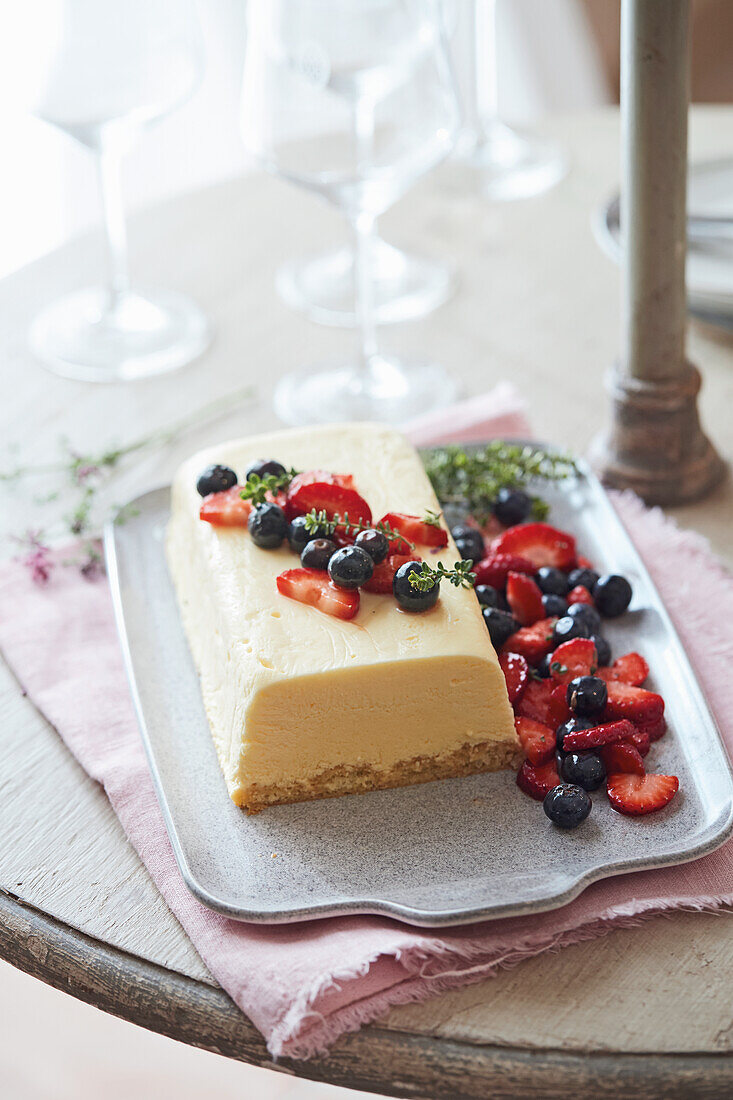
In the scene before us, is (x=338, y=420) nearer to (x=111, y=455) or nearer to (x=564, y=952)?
(x=111, y=455)

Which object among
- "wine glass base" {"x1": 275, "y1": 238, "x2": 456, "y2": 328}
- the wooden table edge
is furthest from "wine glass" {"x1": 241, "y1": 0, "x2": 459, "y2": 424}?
the wooden table edge

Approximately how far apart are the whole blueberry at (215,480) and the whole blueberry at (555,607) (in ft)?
1.21

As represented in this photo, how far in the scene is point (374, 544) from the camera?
1194 millimetres

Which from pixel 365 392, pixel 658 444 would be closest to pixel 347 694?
pixel 658 444

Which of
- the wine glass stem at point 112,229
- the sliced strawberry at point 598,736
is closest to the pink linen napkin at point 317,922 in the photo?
the sliced strawberry at point 598,736

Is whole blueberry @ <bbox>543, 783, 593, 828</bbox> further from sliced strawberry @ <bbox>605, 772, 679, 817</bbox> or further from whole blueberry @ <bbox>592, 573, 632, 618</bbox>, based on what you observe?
whole blueberry @ <bbox>592, 573, 632, 618</bbox>

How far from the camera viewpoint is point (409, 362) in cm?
191

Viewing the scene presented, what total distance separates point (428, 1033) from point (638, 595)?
1.88ft

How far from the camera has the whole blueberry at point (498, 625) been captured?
126 centimetres

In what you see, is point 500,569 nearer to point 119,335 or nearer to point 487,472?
point 487,472

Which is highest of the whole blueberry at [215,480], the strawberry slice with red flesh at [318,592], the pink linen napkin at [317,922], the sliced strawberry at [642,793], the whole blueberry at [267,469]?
the whole blueberry at [267,469]

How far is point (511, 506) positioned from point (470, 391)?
44 cm

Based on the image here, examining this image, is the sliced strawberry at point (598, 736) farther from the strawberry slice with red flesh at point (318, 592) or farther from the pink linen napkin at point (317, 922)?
the strawberry slice with red flesh at point (318, 592)

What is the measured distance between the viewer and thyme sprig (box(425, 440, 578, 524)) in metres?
1.47
